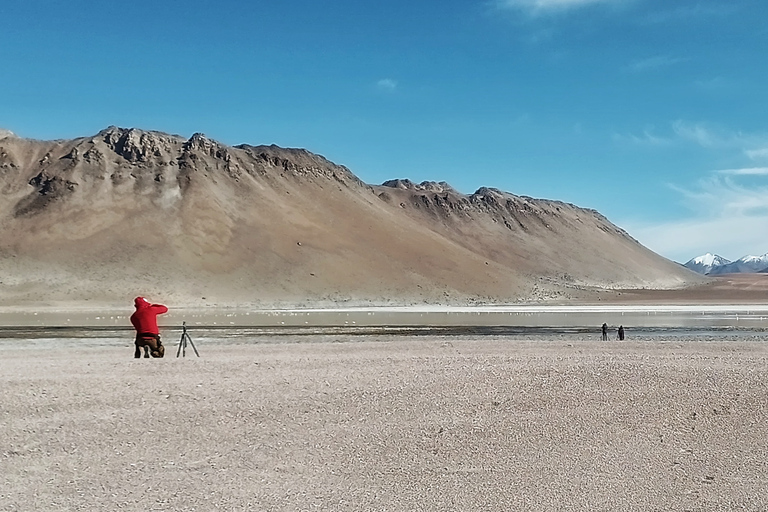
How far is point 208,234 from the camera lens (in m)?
91.6

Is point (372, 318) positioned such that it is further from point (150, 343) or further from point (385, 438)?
point (385, 438)

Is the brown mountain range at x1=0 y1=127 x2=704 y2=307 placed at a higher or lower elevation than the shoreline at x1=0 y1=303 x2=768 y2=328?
higher

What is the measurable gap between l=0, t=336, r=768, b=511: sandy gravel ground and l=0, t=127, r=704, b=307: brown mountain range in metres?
62.4

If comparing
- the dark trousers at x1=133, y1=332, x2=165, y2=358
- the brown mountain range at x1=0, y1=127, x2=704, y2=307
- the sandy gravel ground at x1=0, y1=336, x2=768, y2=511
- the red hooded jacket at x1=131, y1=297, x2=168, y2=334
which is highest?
the brown mountain range at x1=0, y1=127, x2=704, y2=307

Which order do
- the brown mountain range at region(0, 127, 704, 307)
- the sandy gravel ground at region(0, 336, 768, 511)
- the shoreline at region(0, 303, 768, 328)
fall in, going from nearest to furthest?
the sandy gravel ground at region(0, 336, 768, 511) → the shoreline at region(0, 303, 768, 328) → the brown mountain range at region(0, 127, 704, 307)

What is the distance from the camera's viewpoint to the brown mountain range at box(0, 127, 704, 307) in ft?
265

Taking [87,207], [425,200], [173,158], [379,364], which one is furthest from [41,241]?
[425,200]

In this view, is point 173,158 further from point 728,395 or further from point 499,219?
point 728,395

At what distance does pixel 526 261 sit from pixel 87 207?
86.3 m

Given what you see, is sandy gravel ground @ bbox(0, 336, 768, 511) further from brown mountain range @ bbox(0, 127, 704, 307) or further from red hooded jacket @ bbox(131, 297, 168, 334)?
brown mountain range @ bbox(0, 127, 704, 307)

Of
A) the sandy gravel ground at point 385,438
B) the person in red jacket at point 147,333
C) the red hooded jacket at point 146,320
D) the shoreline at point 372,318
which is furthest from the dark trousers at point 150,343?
the shoreline at point 372,318

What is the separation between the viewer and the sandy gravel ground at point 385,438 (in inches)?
313

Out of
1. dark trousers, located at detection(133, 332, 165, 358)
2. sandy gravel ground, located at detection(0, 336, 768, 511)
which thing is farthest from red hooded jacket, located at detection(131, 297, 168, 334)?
sandy gravel ground, located at detection(0, 336, 768, 511)

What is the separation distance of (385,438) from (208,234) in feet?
275
